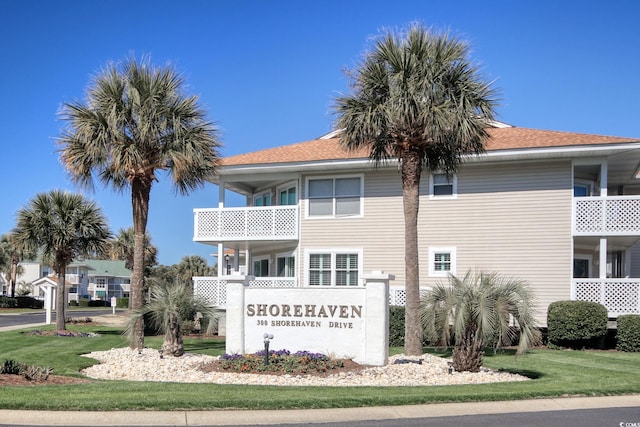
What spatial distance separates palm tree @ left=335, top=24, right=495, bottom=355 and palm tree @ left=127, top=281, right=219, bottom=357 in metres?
5.68

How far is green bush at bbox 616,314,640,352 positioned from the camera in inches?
781

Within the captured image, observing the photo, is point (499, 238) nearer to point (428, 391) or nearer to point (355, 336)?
point (355, 336)

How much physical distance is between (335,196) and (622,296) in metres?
11.1

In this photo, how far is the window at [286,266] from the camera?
26.8 metres

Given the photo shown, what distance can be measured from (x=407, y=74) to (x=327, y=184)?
1004cm

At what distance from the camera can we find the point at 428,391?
1128cm

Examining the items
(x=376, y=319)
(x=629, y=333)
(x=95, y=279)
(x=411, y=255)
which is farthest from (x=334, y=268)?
(x=95, y=279)

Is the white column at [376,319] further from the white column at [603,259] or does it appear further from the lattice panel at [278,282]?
the lattice panel at [278,282]

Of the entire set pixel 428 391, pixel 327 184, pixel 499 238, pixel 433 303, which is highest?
pixel 327 184

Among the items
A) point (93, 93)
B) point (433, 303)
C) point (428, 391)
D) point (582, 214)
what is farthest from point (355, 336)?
point (582, 214)

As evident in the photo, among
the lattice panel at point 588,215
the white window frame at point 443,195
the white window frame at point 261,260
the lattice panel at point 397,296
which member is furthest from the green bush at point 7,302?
the lattice panel at point 588,215

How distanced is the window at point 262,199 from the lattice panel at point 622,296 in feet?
47.8

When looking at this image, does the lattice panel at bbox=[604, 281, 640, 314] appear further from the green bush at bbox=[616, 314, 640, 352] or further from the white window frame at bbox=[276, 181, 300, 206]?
the white window frame at bbox=[276, 181, 300, 206]

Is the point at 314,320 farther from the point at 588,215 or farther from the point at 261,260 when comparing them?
the point at 261,260
